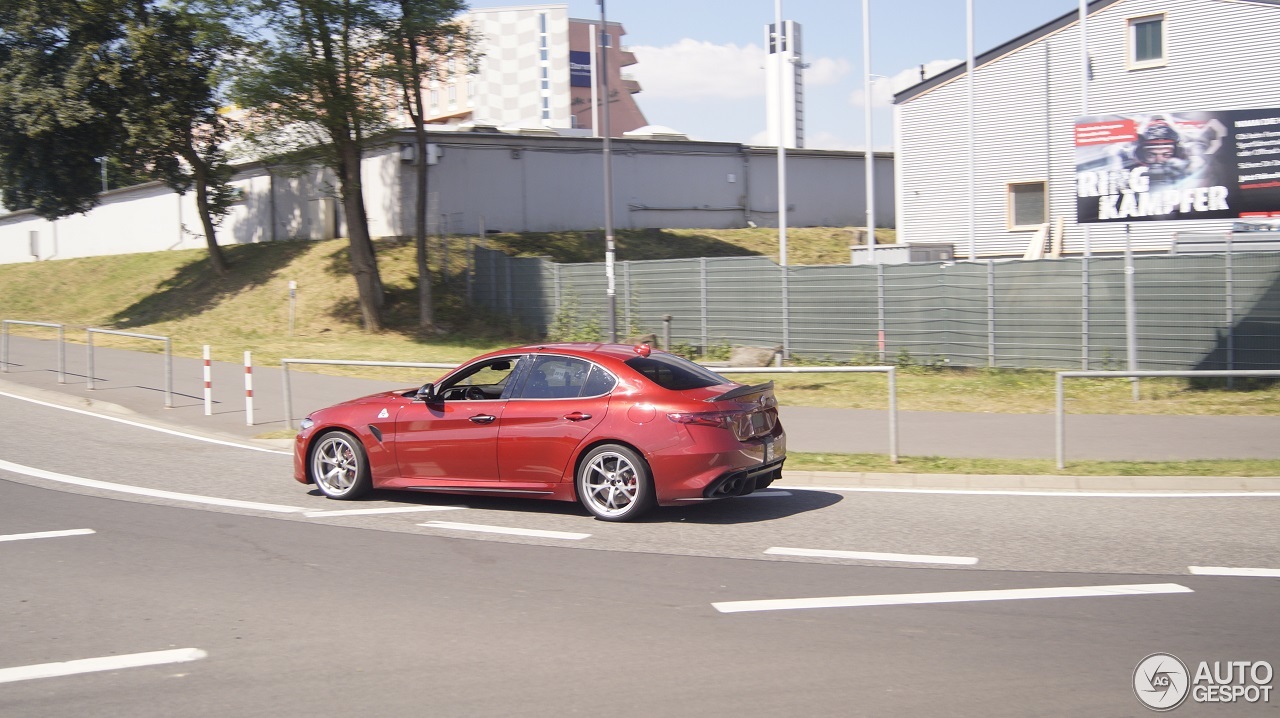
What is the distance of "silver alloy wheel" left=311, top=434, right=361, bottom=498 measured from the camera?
10.5 m

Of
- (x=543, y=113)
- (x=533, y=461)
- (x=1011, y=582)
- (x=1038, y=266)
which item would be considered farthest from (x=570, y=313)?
(x=543, y=113)

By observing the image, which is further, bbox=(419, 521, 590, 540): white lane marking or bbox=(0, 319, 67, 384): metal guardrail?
bbox=(0, 319, 67, 384): metal guardrail

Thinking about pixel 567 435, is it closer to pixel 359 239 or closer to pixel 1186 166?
pixel 1186 166

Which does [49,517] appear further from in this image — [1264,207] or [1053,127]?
[1053,127]

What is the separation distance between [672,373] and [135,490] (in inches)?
227

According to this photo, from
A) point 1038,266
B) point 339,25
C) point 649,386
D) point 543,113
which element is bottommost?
point 649,386

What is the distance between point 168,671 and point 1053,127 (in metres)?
32.4

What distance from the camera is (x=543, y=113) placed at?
4466 inches

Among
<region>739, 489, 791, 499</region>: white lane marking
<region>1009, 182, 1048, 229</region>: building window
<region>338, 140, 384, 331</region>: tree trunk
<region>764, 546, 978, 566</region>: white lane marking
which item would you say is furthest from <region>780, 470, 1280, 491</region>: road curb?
<region>1009, 182, 1048, 229</region>: building window

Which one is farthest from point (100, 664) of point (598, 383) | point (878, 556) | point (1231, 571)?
point (1231, 571)

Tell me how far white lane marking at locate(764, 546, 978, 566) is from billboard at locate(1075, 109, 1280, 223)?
12129 mm

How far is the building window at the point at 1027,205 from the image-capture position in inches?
1326

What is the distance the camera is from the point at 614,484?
30.4 ft

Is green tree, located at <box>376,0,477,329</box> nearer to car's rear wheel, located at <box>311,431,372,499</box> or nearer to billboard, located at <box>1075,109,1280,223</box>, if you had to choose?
billboard, located at <box>1075,109,1280,223</box>
